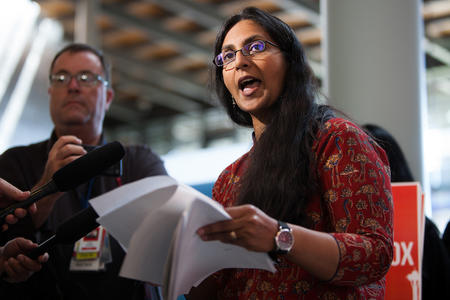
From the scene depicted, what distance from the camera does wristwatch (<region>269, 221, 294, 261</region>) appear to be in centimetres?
103

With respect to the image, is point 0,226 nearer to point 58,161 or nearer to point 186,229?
point 58,161

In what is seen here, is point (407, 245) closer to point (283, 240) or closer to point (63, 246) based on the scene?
point (283, 240)

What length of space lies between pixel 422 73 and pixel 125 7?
5.65 meters

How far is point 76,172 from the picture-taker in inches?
51.0

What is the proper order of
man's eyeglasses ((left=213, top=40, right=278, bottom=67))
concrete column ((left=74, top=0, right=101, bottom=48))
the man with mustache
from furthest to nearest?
concrete column ((left=74, top=0, right=101, bottom=48))
the man with mustache
man's eyeglasses ((left=213, top=40, right=278, bottom=67))

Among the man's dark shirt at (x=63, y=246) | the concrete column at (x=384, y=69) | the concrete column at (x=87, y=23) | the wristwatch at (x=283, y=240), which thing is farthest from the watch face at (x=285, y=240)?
the concrete column at (x=87, y=23)

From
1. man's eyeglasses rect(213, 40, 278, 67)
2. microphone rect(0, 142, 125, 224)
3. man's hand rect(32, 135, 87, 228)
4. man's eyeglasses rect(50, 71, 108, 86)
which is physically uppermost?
man's eyeglasses rect(50, 71, 108, 86)

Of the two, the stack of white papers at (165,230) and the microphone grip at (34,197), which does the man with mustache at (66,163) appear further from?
the stack of white papers at (165,230)

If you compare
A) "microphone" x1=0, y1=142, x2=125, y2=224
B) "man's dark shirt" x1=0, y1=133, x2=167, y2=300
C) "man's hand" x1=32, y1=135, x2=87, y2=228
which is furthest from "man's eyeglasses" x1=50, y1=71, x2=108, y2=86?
"microphone" x1=0, y1=142, x2=125, y2=224

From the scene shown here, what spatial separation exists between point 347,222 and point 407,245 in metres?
1.04

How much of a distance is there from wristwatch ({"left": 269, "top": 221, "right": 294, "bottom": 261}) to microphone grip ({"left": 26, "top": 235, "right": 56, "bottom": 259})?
0.55 m

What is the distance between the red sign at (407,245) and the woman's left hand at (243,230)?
1.22 meters

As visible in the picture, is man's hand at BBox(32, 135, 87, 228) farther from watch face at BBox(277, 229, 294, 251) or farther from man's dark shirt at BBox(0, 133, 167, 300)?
watch face at BBox(277, 229, 294, 251)

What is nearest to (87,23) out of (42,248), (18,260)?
(18,260)
